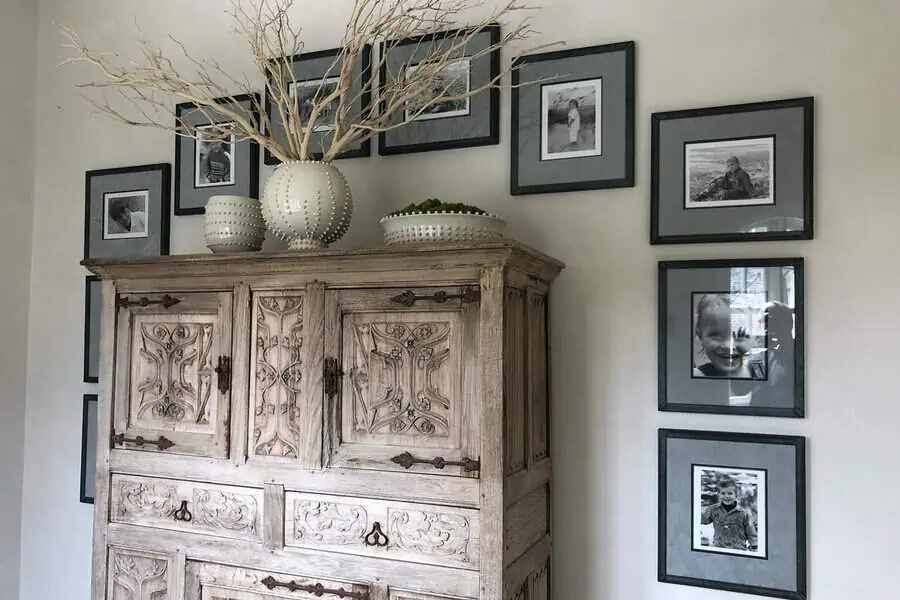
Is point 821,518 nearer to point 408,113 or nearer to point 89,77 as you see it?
point 408,113

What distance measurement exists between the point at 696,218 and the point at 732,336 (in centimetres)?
33

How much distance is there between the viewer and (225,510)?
179 centimetres

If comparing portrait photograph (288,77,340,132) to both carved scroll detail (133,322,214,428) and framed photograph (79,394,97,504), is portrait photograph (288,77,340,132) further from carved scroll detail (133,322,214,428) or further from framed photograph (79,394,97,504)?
framed photograph (79,394,97,504)

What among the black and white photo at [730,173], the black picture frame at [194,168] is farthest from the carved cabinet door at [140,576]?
the black and white photo at [730,173]

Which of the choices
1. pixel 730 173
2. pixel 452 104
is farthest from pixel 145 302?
pixel 730 173

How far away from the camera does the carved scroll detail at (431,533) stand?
5.15 ft

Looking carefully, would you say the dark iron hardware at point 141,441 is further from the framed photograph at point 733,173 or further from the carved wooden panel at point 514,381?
the framed photograph at point 733,173

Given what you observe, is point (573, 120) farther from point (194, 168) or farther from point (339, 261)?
point (194, 168)

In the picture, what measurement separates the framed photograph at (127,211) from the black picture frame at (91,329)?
13 centimetres

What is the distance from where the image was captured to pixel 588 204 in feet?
6.57

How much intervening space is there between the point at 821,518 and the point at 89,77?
294 centimetres

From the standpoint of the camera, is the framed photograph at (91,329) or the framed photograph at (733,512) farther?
the framed photograph at (91,329)

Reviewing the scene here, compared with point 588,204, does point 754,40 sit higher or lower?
higher

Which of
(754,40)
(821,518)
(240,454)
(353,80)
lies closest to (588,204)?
(754,40)
